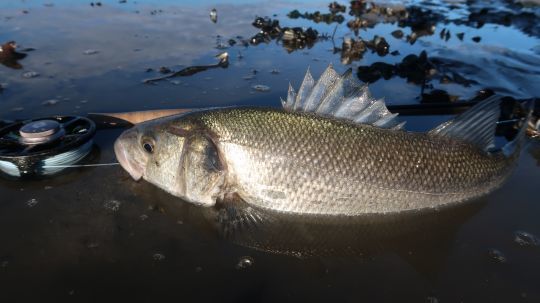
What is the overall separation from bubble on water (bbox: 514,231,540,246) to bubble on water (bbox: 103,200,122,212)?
10.5 feet

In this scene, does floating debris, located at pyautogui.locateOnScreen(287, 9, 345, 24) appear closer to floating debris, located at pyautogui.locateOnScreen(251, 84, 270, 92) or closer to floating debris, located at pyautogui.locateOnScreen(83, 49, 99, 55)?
floating debris, located at pyautogui.locateOnScreen(251, 84, 270, 92)

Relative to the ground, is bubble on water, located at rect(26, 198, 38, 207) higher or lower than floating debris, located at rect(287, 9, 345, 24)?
lower

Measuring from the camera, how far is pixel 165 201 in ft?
10.6

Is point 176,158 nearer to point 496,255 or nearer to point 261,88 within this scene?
point 496,255

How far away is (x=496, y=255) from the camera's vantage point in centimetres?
272

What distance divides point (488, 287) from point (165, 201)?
99.4 inches

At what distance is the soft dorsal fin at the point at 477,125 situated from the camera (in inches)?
120

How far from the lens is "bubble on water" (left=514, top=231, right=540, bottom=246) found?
2826mm

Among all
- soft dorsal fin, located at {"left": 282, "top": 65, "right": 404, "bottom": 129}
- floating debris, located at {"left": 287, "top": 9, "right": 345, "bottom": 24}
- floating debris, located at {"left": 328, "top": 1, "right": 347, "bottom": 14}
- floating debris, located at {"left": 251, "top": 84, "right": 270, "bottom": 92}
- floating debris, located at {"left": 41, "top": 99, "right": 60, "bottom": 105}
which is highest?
floating debris, located at {"left": 328, "top": 1, "right": 347, "bottom": 14}

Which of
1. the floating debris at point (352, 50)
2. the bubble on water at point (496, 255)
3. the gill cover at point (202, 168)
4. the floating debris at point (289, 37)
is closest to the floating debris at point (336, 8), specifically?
the floating debris at point (289, 37)

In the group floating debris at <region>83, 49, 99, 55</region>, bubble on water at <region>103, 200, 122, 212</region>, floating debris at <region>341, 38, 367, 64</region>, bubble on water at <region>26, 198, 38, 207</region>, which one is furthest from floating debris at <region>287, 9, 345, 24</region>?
bubble on water at <region>26, 198, 38, 207</region>

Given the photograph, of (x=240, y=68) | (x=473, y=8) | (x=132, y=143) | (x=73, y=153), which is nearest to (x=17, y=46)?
(x=240, y=68)

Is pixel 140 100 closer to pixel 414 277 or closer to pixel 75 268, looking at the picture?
pixel 75 268

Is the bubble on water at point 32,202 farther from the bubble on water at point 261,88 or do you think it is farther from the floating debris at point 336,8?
the floating debris at point 336,8
